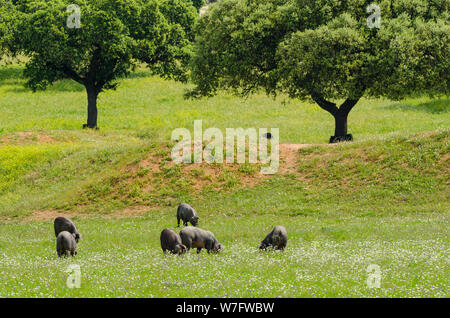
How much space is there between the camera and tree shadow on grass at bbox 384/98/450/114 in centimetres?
Result: 6844

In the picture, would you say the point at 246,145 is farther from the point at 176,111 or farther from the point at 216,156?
the point at 176,111

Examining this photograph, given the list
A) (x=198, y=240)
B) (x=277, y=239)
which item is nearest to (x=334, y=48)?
(x=277, y=239)

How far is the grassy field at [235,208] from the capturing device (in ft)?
47.9

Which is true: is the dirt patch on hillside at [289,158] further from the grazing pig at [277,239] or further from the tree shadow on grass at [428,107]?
the tree shadow on grass at [428,107]

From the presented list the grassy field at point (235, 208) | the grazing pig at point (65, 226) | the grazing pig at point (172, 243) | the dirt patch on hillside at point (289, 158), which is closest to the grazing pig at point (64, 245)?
the grassy field at point (235, 208)

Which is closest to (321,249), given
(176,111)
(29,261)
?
(29,261)

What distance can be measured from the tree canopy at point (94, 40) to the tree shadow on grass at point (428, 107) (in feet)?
87.3

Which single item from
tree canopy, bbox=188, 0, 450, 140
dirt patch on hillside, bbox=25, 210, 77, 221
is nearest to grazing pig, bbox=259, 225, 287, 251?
dirt patch on hillside, bbox=25, 210, 77, 221

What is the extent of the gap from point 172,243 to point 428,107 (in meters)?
A: 57.8

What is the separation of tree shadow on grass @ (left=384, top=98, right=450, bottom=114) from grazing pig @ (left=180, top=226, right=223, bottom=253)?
54.0m

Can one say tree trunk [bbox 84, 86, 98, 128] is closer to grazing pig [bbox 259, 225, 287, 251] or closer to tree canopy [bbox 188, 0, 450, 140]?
tree canopy [bbox 188, 0, 450, 140]

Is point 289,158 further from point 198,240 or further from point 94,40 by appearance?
point 94,40

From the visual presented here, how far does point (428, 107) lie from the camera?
70.0 meters

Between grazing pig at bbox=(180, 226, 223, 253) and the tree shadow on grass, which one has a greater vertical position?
the tree shadow on grass
